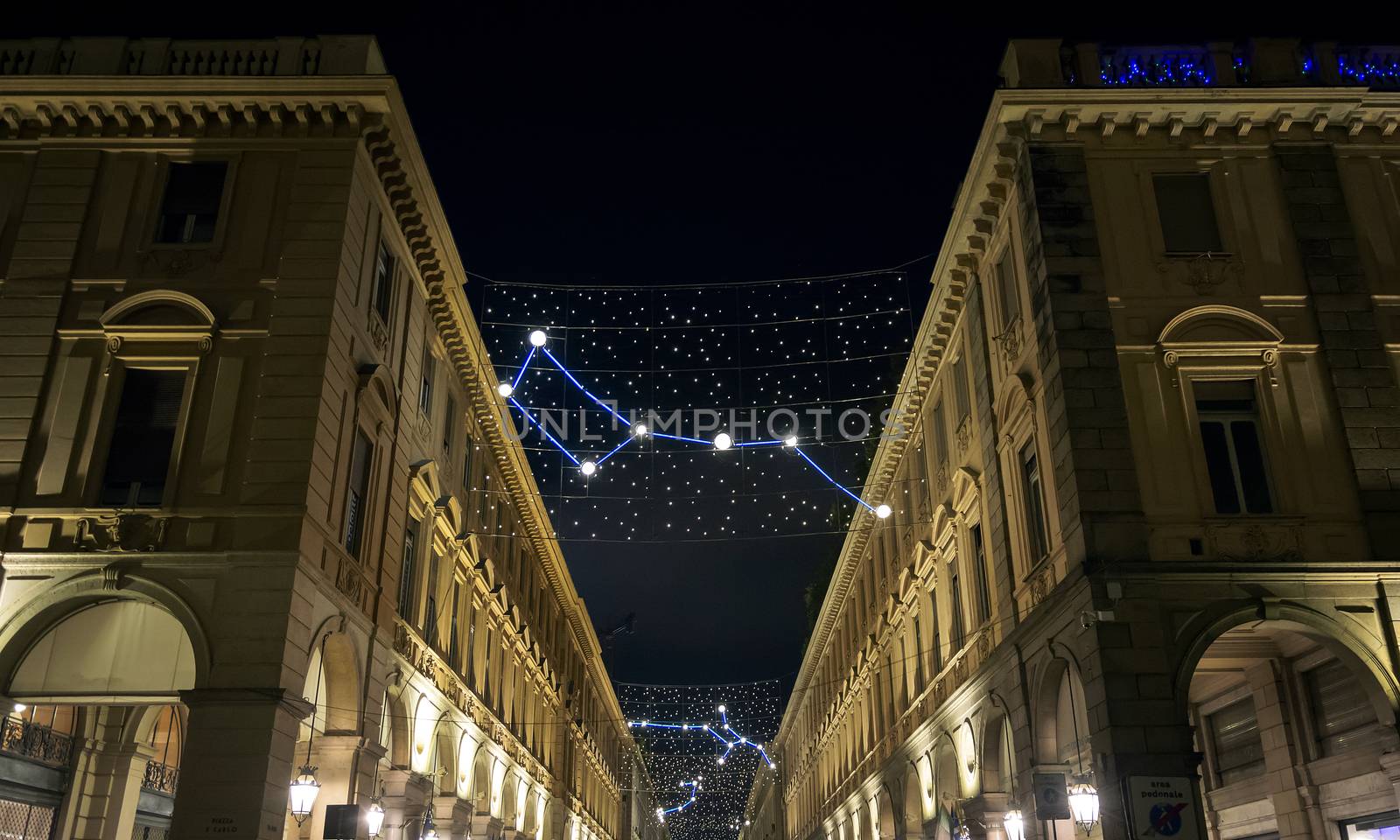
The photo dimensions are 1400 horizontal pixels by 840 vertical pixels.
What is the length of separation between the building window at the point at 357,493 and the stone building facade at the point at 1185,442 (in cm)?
1147

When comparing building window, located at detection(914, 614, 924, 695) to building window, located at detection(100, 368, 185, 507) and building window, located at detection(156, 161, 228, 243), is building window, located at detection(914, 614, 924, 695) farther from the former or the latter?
building window, located at detection(156, 161, 228, 243)

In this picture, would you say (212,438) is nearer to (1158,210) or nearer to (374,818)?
(374,818)

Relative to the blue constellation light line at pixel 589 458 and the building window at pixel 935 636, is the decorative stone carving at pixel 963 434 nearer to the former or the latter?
the blue constellation light line at pixel 589 458

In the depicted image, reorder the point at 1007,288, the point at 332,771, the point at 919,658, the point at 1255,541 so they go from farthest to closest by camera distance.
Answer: the point at 919,658, the point at 1007,288, the point at 332,771, the point at 1255,541

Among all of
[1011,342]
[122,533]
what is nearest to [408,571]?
[122,533]

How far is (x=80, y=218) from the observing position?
18.3 metres

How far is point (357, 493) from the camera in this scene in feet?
63.7

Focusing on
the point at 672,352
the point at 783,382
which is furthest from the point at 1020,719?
the point at 672,352

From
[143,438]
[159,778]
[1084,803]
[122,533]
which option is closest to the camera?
[1084,803]

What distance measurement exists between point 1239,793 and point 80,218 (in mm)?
21919

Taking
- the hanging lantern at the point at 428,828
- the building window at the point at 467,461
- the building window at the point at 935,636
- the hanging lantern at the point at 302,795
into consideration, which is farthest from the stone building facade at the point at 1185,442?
the building window at the point at 467,461

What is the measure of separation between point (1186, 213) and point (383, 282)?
1455 cm

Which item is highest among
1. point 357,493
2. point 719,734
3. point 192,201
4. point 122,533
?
point 192,201

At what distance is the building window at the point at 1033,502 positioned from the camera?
18.4 metres
